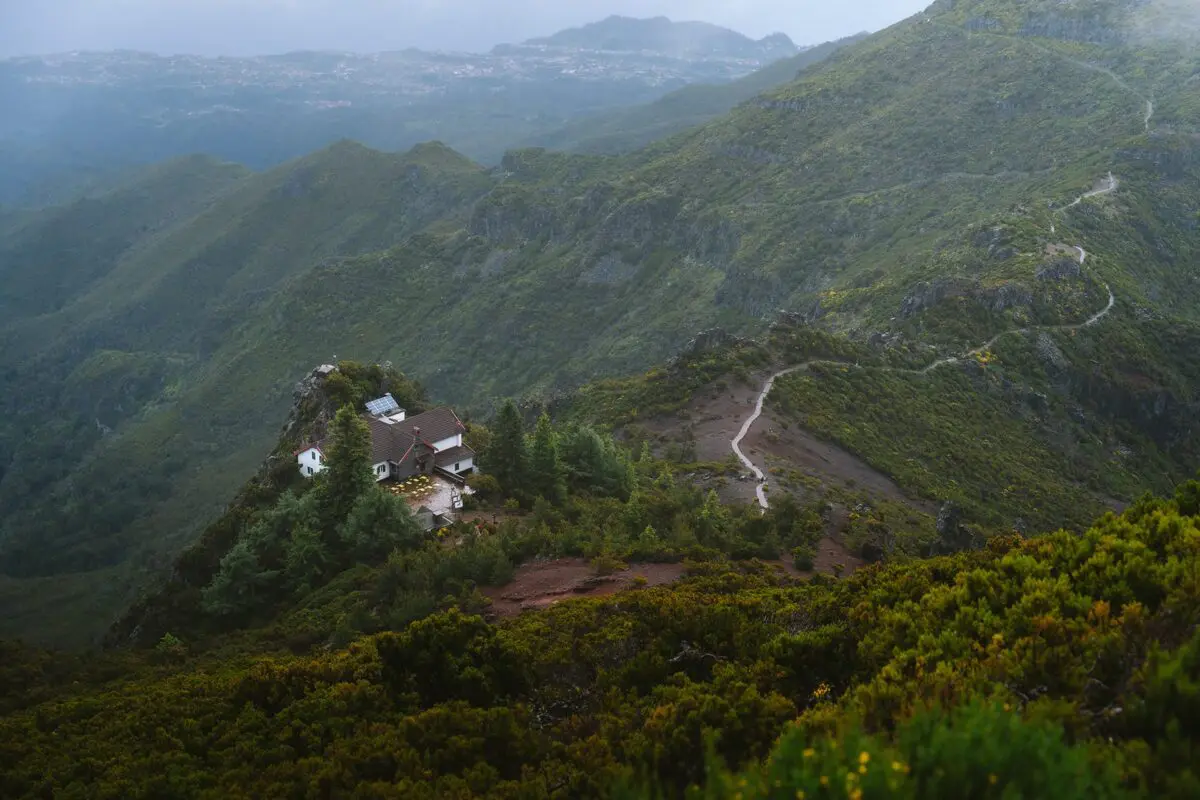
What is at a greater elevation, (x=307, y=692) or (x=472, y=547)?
(x=307, y=692)

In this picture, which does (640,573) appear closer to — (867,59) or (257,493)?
(257,493)

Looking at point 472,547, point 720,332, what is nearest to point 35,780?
point 472,547

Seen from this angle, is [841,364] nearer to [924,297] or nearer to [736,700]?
[924,297]

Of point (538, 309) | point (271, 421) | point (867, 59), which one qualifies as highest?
point (867, 59)

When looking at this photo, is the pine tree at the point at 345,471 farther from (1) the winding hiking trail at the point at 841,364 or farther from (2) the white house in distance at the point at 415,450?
(1) the winding hiking trail at the point at 841,364

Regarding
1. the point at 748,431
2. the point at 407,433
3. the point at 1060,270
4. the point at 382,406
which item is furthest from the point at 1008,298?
the point at 407,433

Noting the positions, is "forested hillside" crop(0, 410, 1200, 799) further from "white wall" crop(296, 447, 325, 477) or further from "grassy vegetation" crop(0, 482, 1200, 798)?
"white wall" crop(296, 447, 325, 477)

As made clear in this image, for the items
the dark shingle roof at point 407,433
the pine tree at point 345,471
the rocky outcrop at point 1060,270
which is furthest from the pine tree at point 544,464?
the rocky outcrop at point 1060,270
